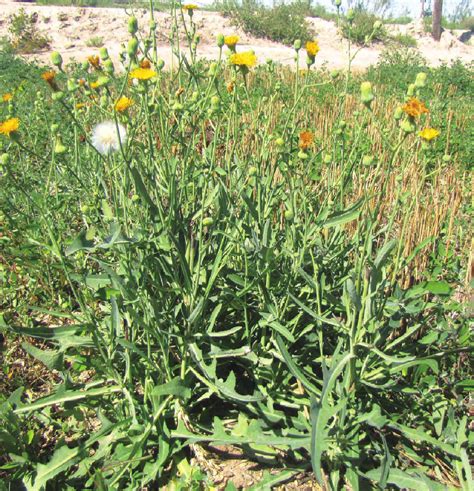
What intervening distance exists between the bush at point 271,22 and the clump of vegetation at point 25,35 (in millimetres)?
6040

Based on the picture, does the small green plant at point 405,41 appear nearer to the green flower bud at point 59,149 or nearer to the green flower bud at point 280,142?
the green flower bud at point 280,142

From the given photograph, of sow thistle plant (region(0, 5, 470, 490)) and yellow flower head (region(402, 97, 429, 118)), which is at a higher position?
yellow flower head (region(402, 97, 429, 118))

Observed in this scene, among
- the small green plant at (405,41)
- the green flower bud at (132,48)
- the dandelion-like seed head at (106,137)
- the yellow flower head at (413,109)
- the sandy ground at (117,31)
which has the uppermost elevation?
the green flower bud at (132,48)

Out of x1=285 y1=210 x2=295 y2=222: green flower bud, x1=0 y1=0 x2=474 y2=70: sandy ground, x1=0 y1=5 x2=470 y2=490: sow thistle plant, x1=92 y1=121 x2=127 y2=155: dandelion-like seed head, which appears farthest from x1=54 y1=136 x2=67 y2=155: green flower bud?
x1=0 y1=0 x2=474 y2=70: sandy ground

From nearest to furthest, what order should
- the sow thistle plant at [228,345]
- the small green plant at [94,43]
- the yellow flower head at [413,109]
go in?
1. the yellow flower head at [413,109]
2. the sow thistle plant at [228,345]
3. the small green plant at [94,43]

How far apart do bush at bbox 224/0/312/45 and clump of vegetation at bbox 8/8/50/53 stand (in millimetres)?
6040

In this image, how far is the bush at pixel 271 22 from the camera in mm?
15508

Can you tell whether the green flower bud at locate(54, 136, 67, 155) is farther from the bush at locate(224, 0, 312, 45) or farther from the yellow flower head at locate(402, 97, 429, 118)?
the bush at locate(224, 0, 312, 45)

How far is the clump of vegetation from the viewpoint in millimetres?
13070

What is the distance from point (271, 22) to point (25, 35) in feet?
25.0

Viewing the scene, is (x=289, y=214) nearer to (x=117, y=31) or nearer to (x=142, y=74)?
(x=142, y=74)

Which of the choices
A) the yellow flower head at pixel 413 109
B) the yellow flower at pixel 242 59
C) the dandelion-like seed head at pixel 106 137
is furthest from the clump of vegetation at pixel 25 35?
the yellow flower head at pixel 413 109

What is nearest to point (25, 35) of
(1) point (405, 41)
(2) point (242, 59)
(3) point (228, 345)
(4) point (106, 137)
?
(1) point (405, 41)

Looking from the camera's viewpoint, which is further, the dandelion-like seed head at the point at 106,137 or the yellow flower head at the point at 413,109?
the dandelion-like seed head at the point at 106,137
